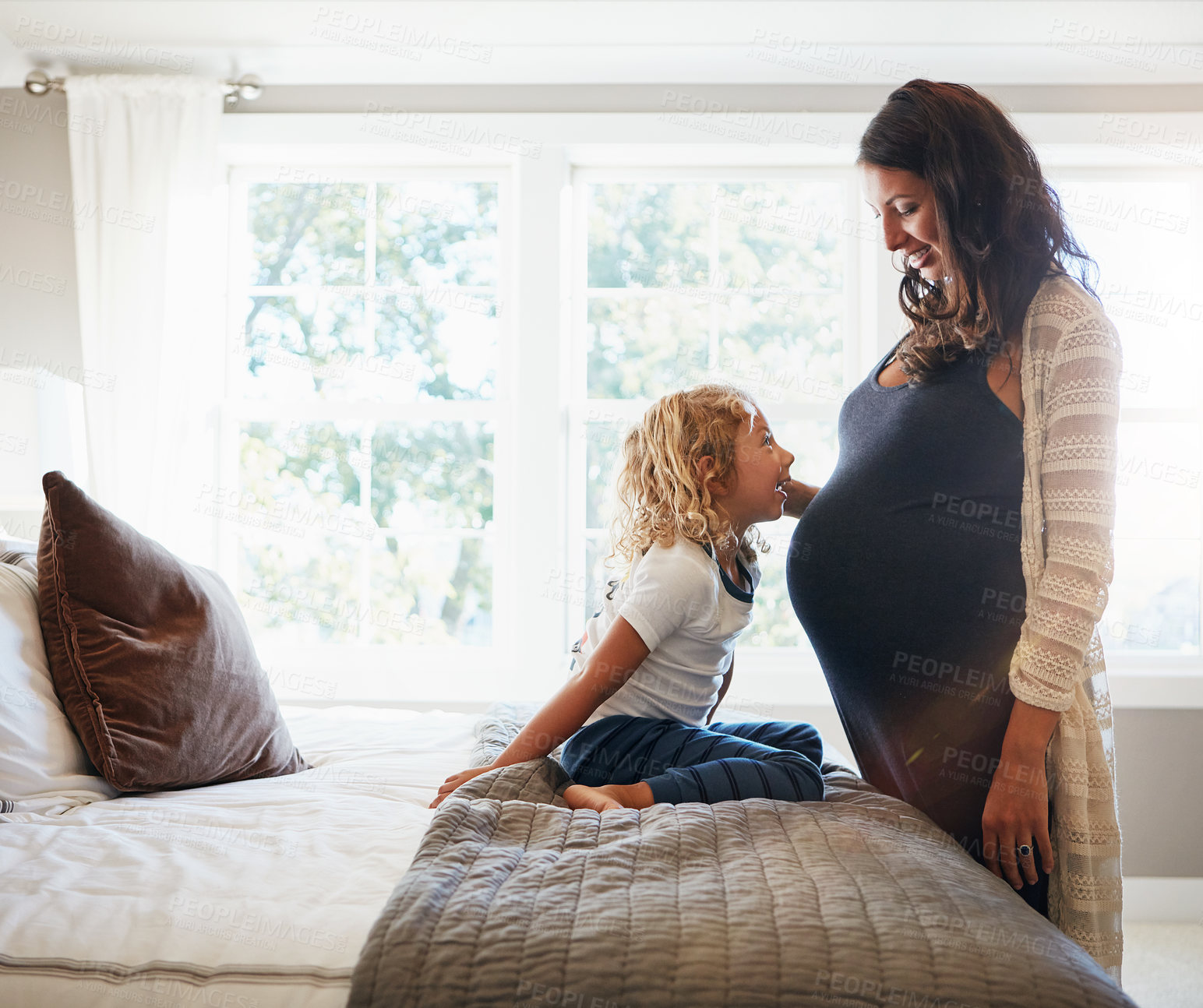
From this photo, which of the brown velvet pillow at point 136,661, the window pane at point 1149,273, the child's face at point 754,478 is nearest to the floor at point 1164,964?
the child's face at point 754,478

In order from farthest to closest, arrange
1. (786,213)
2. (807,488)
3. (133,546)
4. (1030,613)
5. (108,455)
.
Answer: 1. (786,213)
2. (108,455)
3. (807,488)
4. (133,546)
5. (1030,613)

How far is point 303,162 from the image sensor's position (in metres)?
3.06

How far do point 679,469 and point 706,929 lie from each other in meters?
0.87

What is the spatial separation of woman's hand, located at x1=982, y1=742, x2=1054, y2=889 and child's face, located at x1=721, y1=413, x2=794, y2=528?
0.64 meters

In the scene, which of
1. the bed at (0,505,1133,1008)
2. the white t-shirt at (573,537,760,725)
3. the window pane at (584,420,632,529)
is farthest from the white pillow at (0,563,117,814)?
the window pane at (584,420,632,529)

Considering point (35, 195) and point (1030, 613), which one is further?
point (35, 195)

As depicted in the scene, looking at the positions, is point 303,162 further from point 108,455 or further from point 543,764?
point 543,764

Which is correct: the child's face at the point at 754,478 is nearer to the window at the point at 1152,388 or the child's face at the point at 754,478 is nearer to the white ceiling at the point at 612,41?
the white ceiling at the point at 612,41

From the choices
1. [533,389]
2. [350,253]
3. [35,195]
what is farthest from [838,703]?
[35,195]

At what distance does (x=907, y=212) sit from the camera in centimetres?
127

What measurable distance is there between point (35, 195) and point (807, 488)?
2.77 meters

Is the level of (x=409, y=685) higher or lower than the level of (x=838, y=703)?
lower

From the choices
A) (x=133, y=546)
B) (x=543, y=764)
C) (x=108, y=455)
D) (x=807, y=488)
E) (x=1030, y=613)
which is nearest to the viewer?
(x=1030, y=613)

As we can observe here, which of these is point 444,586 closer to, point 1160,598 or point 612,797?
point 612,797
